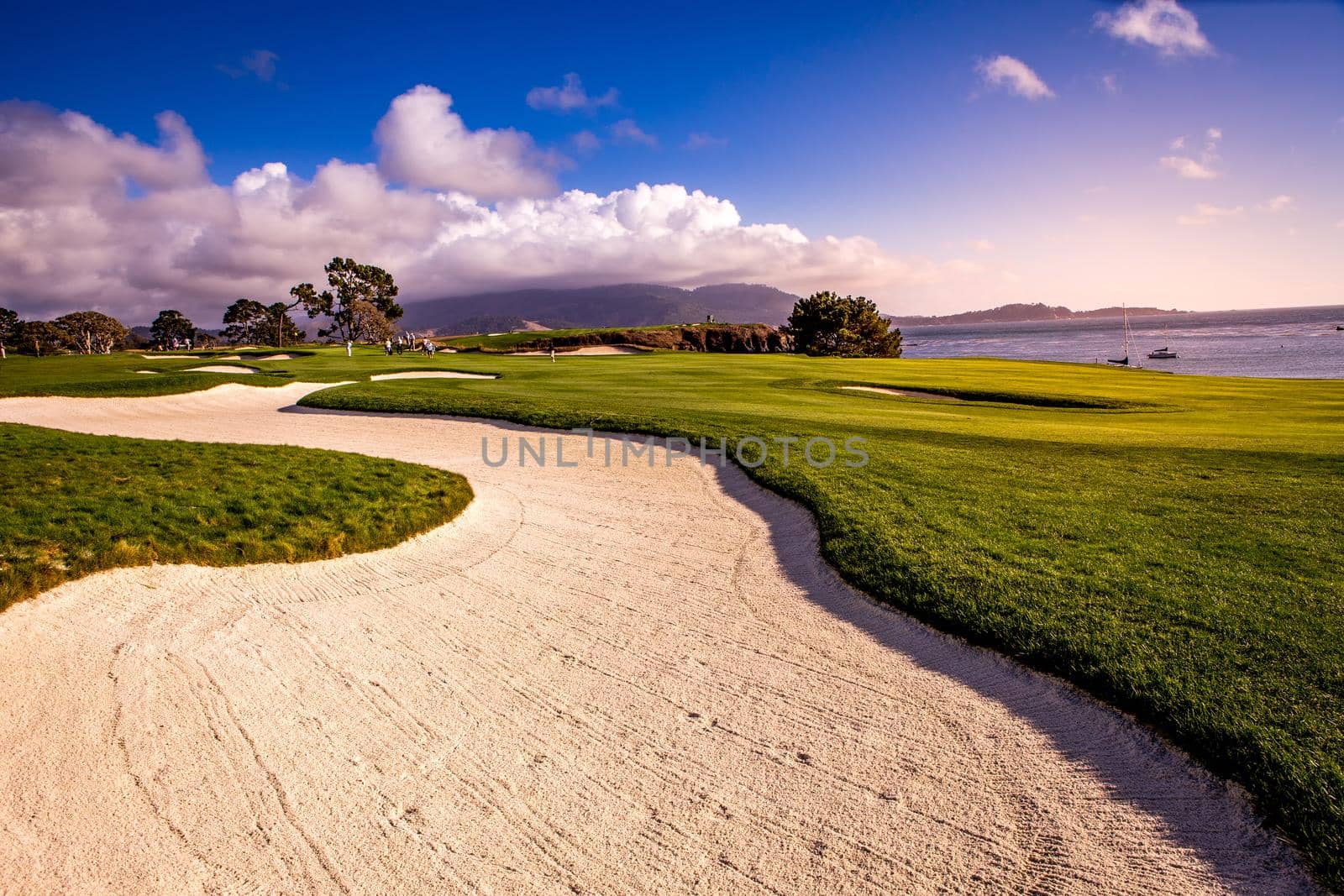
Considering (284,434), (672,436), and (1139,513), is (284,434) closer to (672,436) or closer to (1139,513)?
(672,436)

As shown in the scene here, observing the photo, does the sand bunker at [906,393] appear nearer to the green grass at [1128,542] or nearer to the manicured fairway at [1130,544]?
the manicured fairway at [1130,544]

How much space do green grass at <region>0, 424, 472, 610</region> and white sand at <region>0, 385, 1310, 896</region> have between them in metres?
0.44

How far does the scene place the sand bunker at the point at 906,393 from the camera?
931 inches

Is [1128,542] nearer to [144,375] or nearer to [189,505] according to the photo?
[189,505]

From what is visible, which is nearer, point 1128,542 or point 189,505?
point 1128,542

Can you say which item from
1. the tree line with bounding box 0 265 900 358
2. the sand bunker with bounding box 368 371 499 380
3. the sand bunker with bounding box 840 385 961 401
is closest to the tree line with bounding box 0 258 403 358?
the tree line with bounding box 0 265 900 358

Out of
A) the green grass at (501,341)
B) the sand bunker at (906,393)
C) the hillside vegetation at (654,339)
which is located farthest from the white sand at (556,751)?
the green grass at (501,341)

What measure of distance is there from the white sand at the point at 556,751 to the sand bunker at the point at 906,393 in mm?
18921

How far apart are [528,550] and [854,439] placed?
8.41 meters

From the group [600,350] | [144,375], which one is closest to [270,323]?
[600,350]

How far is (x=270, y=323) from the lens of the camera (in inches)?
3479

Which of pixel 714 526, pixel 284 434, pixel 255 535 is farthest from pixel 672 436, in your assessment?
pixel 284 434

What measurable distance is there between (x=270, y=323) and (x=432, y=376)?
77.3 metres

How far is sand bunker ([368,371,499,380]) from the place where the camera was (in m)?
27.2
